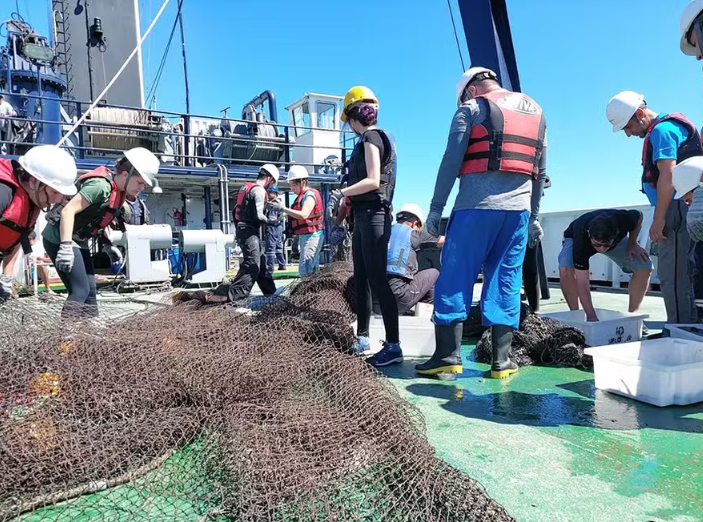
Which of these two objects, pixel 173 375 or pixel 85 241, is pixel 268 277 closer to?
pixel 85 241

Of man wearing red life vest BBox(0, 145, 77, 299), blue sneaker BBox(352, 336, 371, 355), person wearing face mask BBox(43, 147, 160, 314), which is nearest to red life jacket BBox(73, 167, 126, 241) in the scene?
person wearing face mask BBox(43, 147, 160, 314)

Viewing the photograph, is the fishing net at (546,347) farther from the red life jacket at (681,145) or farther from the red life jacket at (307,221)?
the red life jacket at (307,221)

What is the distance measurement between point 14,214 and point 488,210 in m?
2.64

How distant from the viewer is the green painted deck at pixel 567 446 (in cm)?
143

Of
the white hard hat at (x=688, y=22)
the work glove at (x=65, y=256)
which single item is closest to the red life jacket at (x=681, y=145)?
the white hard hat at (x=688, y=22)

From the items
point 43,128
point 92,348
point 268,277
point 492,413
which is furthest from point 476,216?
point 43,128

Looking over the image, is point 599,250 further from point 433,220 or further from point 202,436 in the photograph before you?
point 202,436

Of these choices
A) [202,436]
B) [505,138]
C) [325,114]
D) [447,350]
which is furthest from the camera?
[325,114]

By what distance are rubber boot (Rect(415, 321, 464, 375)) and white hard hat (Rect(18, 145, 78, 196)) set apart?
7.59ft

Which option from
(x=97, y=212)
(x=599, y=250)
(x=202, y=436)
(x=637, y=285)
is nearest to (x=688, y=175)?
(x=599, y=250)

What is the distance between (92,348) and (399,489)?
4.86ft

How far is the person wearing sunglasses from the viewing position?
3.65 m

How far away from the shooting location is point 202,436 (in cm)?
183

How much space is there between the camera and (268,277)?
598 centimetres
